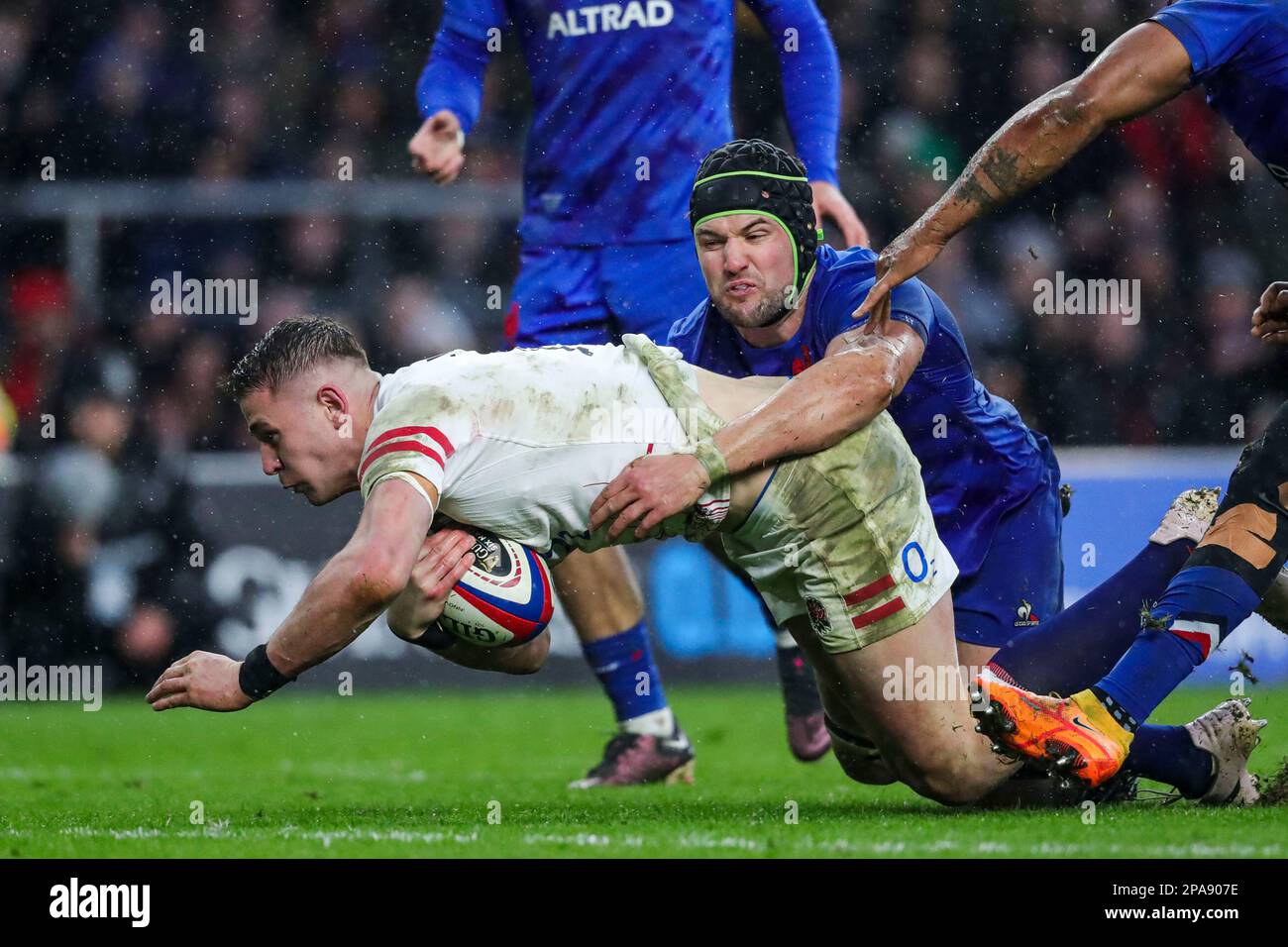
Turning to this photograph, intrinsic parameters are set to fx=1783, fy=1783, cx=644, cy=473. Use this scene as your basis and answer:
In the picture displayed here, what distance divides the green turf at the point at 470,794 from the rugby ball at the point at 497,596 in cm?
46

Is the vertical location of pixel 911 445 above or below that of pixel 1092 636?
above

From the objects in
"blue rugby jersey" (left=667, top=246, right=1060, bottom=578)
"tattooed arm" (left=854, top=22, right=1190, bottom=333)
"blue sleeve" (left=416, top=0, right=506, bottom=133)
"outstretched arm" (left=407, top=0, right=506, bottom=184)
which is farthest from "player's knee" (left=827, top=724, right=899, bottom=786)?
"blue sleeve" (left=416, top=0, right=506, bottom=133)

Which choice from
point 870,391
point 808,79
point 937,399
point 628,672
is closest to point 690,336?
point 937,399

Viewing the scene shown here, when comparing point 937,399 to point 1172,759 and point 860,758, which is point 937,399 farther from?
point 1172,759

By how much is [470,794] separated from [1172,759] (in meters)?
2.01

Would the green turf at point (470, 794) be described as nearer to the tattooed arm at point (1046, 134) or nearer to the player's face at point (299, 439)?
the player's face at point (299, 439)

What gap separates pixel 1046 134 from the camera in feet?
13.5

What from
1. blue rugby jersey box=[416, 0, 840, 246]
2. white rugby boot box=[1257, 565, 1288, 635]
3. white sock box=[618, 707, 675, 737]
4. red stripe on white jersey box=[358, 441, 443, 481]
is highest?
blue rugby jersey box=[416, 0, 840, 246]

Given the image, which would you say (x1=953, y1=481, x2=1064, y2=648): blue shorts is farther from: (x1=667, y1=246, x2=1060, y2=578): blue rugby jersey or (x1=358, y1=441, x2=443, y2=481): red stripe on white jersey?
(x1=358, y1=441, x2=443, y2=481): red stripe on white jersey

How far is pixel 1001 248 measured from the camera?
31.0 ft

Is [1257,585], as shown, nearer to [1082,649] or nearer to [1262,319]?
[1082,649]

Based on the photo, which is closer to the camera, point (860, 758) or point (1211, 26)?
point (1211, 26)

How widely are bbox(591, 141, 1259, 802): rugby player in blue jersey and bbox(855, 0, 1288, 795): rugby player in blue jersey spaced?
183 millimetres

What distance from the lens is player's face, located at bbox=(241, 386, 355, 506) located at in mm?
3980
